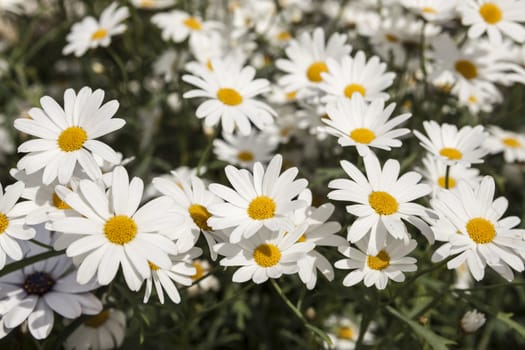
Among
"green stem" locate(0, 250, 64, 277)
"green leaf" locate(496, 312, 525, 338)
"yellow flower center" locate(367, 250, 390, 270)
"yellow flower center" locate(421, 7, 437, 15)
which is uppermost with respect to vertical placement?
"yellow flower center" locate(421, 7, 437, 15)

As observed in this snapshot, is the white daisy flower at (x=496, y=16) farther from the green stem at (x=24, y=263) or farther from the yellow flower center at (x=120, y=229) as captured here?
the green stem at (x=24, y=263)

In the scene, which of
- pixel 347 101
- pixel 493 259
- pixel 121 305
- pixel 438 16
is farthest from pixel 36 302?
pixel 438 16

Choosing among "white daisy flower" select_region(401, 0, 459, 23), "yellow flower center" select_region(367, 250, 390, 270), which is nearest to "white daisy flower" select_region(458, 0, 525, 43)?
"white daisy flower" select_region(401, 0, 459, 23)

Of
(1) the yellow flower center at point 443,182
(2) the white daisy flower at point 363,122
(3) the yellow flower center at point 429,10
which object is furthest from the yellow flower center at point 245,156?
(3) the yellow flower center at point 429,10

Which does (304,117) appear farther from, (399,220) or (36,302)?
(36,302)

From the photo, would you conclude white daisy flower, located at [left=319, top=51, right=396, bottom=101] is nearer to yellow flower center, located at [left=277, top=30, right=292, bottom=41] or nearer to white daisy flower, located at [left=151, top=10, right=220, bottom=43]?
white daisy flower, located at [left=151, top=10, right=220, bottom=43]

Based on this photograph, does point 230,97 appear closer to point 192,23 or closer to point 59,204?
point 59,204
